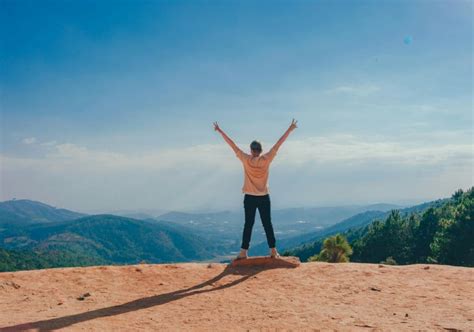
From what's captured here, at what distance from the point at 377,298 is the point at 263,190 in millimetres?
3933

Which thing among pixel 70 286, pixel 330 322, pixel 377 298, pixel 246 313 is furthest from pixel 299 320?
pixel 70 286

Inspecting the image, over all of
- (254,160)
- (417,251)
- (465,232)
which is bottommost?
(417,251)

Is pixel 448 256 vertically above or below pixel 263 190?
below

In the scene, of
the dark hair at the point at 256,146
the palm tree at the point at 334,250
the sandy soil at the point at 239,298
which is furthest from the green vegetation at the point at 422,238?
the dark hair at the point at 256,146

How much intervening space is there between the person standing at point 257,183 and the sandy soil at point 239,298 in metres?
1.12

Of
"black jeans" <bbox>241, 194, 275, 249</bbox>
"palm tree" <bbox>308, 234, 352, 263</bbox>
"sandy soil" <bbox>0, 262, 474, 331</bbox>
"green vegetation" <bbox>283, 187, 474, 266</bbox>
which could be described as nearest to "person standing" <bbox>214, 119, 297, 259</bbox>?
"black jeans" <bbox>241, 194, 275, 249</bbox>

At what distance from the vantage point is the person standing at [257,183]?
9.93 metres

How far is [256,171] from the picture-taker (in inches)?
393

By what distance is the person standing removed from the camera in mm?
9930

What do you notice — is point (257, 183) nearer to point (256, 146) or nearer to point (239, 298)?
point (256, 146)

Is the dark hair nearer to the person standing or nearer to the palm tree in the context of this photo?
the person standing

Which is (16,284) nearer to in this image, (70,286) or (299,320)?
(70,286)

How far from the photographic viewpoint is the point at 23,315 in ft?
21.6

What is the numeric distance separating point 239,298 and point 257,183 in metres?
3.52
